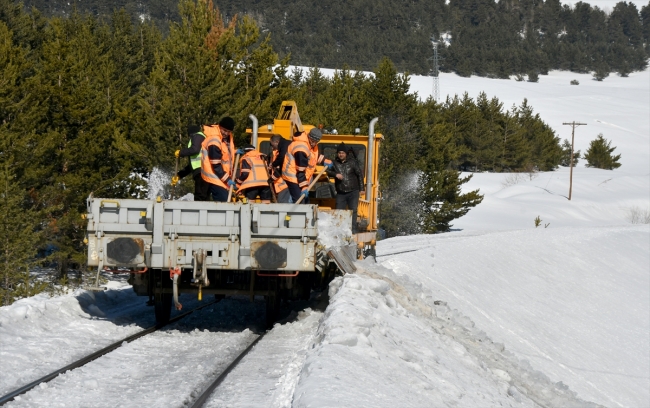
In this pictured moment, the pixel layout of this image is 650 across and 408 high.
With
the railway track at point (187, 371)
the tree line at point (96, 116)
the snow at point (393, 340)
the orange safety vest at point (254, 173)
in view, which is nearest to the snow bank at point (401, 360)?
the snow at point (393, 340)

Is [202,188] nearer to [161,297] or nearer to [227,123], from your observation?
[227,123]

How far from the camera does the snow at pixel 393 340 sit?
25.1 feet

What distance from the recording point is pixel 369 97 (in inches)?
1673

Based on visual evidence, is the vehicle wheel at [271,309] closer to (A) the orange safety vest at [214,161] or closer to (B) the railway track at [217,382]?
(B) the railway track at [217,382]

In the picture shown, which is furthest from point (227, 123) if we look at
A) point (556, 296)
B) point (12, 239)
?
point (556, 296)

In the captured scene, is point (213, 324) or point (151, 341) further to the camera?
point (213, 324)

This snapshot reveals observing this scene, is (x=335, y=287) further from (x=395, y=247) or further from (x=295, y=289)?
(x=395, y=247)

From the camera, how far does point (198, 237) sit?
10141mm

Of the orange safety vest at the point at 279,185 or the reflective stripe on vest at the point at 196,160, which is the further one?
the orange safety vest at the point at 279,185

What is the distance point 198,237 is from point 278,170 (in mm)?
2828

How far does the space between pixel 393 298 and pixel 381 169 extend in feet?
95.7

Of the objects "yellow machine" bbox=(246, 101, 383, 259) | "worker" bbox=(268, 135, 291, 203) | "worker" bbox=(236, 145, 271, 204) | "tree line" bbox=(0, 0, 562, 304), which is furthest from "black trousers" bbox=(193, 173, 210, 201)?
"tree line" bbox=(0, 0, 562, 304)

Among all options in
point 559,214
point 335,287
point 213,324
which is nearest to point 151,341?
point 213,324

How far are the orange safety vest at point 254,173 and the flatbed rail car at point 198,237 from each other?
5.20 feet
